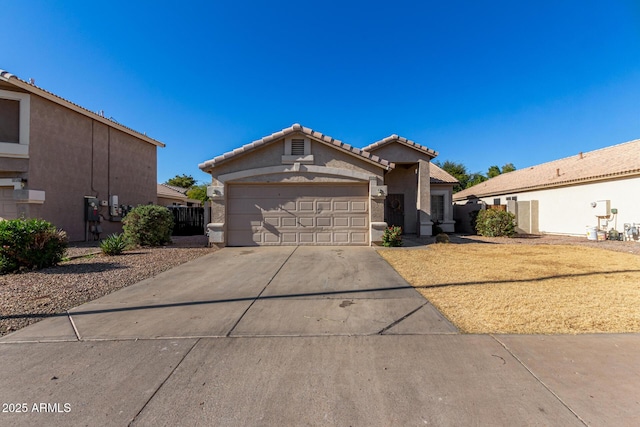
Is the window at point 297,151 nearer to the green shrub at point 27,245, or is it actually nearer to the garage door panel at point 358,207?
the garage door panel at point 358,207

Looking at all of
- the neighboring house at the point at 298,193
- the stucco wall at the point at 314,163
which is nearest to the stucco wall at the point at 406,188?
the neighboring house at the point at 298,193

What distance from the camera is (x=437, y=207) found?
1791cm

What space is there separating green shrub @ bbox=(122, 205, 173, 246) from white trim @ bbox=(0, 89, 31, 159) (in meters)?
4.74

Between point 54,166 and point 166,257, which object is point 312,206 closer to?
point 166,257

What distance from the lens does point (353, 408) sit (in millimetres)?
2258

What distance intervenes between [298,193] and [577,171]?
1600 cm

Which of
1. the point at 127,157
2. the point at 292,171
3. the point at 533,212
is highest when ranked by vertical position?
the point at 127,157

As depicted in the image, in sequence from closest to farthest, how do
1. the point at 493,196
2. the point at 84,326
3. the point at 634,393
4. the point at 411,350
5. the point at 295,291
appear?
the point at 634,393
the point at 411,350
the point at 84,326
the point at 295,291
the point at 493,196

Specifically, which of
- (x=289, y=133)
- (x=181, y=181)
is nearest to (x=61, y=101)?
(x=289, y=133)

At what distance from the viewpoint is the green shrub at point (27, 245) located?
654 centimetres

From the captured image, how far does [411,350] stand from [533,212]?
61.7ft

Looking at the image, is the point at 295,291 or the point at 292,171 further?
the point at 292,171

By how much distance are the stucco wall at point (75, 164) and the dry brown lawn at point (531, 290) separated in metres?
13.7

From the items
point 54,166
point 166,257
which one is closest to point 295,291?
point 166,257
